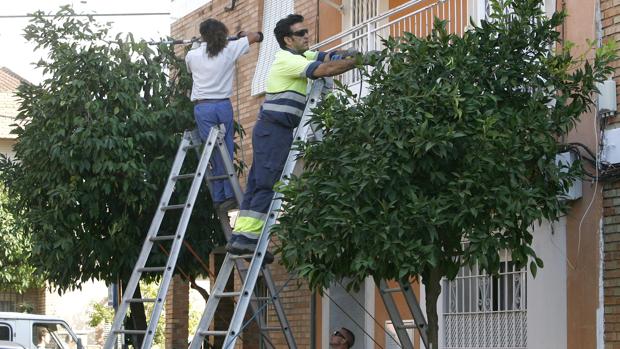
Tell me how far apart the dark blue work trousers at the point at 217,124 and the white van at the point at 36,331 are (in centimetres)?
627

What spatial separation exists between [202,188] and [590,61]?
4.27 meters

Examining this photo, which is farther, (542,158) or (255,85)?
(255,85)

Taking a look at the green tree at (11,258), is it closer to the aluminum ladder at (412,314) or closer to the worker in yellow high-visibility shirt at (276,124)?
the worker in yellow high-visibility shirt at (276,124)

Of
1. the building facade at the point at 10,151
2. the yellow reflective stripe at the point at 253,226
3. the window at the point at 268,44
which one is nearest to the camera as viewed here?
the yellow reflective stripe at the point at 253,226

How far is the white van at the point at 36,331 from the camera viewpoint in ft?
55.4

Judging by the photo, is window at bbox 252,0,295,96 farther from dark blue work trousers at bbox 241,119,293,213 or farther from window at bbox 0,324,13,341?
dark blue work trousers at bbox 241,119,293,213

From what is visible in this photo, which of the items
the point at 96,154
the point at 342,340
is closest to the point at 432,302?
the point at 342,340

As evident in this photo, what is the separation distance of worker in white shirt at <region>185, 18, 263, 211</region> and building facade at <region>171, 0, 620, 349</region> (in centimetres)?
112

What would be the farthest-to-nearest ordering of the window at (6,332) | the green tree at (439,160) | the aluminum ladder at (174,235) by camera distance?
the window at (6,332) → the aluminum ladder at (174,235) → the green tree at (439,160)

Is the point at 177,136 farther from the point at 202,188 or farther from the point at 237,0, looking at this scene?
the point at 237,0

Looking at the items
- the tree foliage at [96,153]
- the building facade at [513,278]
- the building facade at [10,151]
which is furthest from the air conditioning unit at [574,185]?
the building facade at [10,151]

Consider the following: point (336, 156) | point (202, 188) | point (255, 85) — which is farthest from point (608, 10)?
point (255, 85)

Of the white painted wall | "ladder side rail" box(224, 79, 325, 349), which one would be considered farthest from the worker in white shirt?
the white painted wall

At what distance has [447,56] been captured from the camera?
29.6 feet
